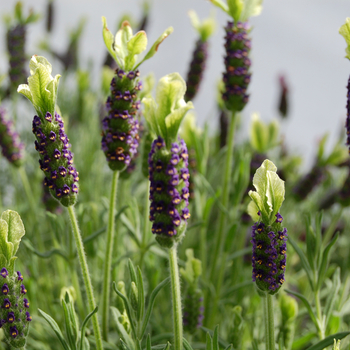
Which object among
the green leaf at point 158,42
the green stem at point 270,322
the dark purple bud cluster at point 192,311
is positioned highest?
the green leaf at point 158,42

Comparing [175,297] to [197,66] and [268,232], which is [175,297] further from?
[197,66]

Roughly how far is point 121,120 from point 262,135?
0.74 metres

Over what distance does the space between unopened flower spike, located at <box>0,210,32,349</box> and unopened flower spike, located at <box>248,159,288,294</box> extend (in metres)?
0.33

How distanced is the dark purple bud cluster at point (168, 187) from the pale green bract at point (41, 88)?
162 millimetres

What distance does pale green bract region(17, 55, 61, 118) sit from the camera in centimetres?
58

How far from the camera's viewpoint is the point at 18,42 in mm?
1419

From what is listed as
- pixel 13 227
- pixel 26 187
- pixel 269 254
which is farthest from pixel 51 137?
pixel 26 187

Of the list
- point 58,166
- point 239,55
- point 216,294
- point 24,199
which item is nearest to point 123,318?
point 58,166

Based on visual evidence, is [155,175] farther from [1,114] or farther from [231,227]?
[1,114]

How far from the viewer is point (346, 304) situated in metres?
0.93

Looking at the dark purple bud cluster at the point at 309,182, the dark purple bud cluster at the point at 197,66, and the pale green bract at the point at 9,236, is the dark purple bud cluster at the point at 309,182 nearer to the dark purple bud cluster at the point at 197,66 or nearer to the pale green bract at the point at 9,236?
the dark purple bud cluster at the point at 197,66

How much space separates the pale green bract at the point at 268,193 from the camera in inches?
21.8

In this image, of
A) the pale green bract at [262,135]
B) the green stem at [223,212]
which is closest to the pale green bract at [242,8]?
the green stem at [223,212]

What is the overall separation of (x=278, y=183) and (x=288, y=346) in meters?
0.43
